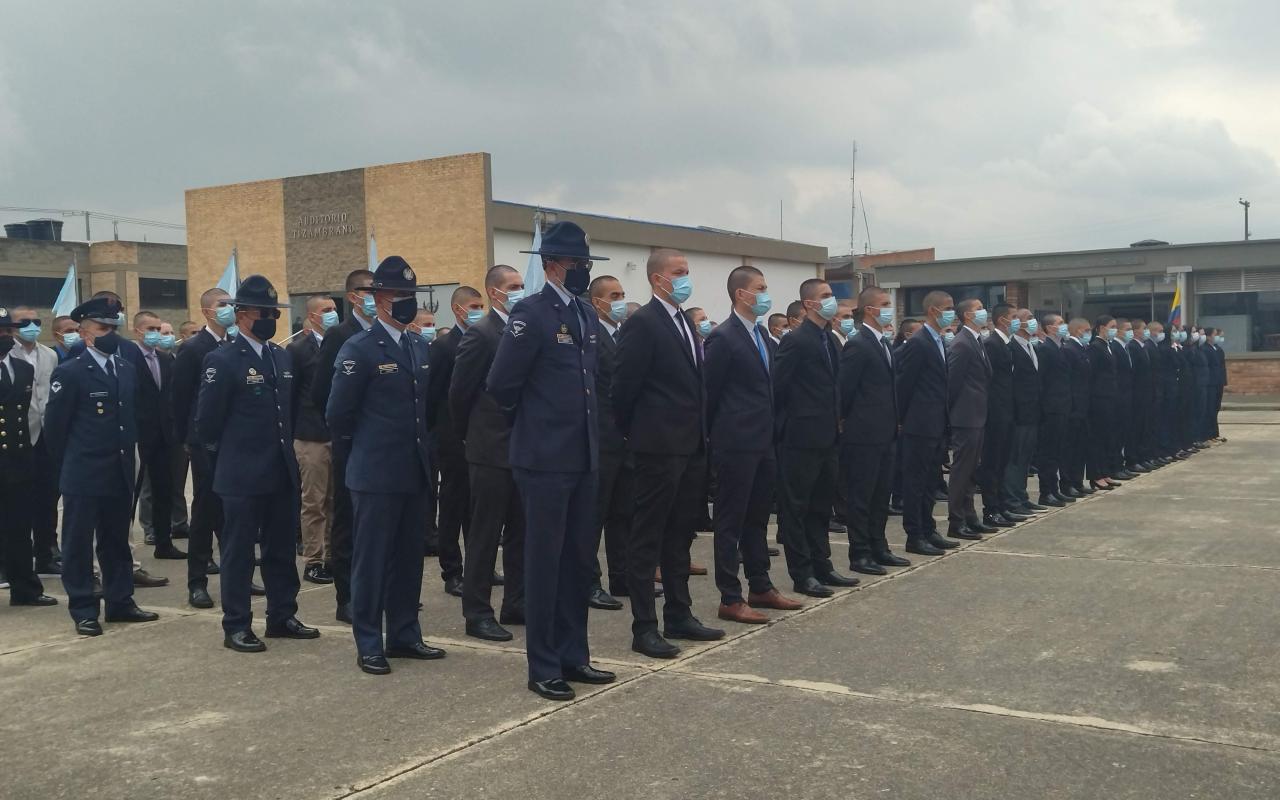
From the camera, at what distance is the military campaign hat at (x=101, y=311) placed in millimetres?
7652

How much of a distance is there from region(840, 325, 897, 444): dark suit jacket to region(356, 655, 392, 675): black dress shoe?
4.15m

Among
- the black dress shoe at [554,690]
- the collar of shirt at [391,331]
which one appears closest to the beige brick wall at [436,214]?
the collar of shirt at [391,331]

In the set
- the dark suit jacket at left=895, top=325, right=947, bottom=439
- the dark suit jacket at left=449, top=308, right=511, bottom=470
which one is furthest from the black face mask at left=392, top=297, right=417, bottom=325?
the dark suit jacket at left=895, top=325, right=947, bottom=439

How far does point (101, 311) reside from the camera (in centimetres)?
767

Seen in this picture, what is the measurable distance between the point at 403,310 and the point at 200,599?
113 inches

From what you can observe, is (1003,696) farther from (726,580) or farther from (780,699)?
(726,580)

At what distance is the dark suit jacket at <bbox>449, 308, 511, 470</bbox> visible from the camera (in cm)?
732

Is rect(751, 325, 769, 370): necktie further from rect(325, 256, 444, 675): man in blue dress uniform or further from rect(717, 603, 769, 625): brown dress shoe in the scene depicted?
rect(325, 256, 444, 675): man in blue dress uniform

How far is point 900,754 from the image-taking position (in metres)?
4.69

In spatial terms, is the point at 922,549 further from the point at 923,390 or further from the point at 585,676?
the point at 585,676

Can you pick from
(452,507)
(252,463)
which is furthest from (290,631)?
(452,507)

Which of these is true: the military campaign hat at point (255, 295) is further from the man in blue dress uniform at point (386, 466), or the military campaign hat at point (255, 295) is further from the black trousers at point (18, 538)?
the black trousers at point (18, 538)

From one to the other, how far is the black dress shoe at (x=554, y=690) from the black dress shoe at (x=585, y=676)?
0.18 meters

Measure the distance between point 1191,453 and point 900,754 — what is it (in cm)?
1621
